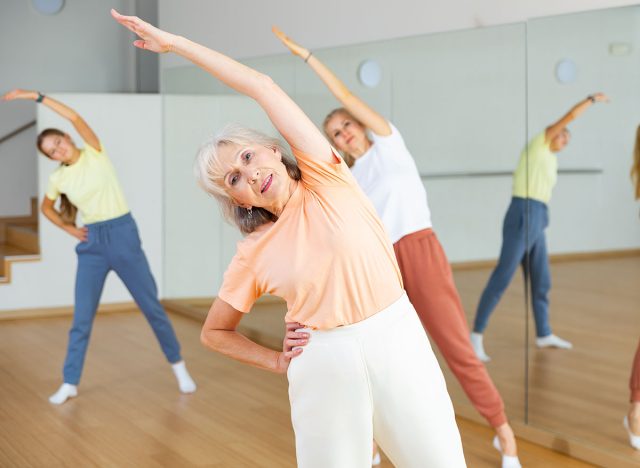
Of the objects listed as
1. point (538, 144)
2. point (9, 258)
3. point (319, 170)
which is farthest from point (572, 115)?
point (9, 258)

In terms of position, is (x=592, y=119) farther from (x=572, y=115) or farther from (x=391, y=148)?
(x=391, y=148)

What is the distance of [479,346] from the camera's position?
173 inches

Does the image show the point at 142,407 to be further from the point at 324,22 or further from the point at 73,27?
the point at 73,27

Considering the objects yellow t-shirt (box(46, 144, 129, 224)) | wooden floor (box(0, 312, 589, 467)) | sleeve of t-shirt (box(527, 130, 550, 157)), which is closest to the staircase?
wooden floor (box(0, 312, 589, 467))

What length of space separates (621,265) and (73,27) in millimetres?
6517

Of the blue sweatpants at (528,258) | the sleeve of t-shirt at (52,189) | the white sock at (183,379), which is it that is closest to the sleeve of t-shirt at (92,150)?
the sleeve of t-shirt at (52,189)

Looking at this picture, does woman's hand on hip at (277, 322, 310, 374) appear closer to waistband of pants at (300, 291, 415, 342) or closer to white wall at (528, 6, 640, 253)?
waistband of pants at (300, 291, 415, 342)

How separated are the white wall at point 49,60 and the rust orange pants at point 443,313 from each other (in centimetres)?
554

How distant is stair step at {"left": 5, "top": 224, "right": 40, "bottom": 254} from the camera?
24.8 feet

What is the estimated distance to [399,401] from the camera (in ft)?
6.21

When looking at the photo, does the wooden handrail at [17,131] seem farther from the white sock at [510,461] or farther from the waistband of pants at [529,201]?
the white sock at [510,461]

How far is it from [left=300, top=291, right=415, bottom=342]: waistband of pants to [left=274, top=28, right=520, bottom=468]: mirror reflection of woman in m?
1.75

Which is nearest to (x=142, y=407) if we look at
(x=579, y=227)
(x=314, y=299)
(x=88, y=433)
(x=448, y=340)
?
(x=88, y=433)

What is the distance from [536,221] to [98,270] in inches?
82.8
